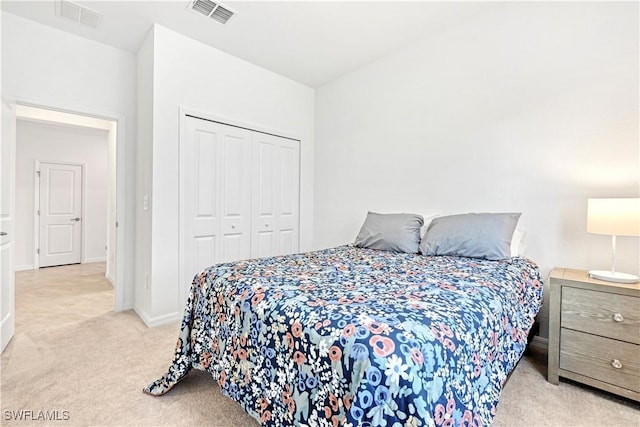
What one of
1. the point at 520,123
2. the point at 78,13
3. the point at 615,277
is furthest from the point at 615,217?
the point at 78,13

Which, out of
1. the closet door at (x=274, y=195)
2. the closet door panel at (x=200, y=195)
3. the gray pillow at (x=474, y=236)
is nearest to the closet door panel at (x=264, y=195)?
the closet door at (x=274, y=195)

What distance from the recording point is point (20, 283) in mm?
4062

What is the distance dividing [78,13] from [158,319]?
105 inches

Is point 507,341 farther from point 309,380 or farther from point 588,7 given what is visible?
point 588,7

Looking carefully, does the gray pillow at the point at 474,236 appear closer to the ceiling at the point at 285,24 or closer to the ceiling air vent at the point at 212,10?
the ceiling at the point at 285,24

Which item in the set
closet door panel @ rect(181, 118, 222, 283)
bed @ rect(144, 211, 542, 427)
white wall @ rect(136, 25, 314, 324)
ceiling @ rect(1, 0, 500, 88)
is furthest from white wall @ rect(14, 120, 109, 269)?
bed @ rect(144, 211, 542, 427)

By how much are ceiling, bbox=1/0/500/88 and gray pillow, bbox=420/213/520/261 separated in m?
1.77

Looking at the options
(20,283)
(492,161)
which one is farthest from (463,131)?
(20,283)

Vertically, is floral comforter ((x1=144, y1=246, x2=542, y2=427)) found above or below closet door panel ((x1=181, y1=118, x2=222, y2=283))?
below

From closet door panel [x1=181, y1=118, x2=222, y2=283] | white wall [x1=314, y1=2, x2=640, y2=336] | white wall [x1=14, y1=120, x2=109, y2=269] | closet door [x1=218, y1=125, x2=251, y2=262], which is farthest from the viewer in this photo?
white wall [x1=14, y1=120, x2=109, y2=269]

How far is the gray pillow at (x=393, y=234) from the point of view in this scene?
249 cm

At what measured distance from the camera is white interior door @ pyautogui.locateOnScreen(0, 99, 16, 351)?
2143 mm

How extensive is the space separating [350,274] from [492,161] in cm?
170

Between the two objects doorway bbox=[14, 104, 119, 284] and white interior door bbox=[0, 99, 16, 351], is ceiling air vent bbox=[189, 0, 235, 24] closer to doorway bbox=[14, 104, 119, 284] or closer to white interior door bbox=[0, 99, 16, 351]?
white interior door bbox=[0, 99, 16, 351]
